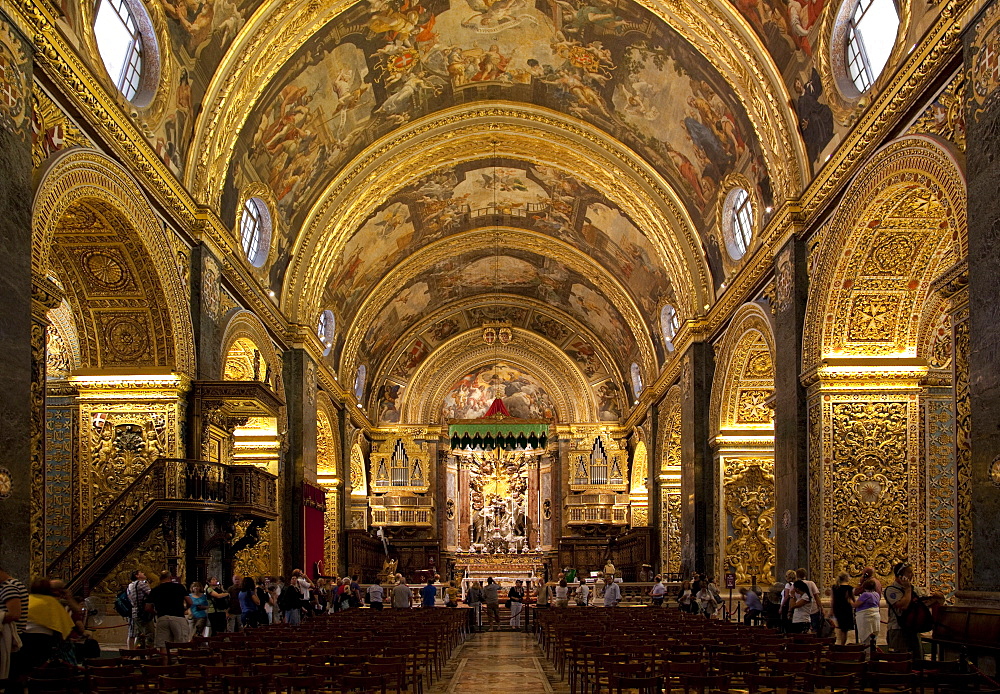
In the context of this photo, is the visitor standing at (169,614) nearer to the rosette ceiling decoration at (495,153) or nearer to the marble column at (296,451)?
the rosette ceiling decoration at (495,153)

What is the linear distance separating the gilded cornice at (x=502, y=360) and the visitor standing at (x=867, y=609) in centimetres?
2899

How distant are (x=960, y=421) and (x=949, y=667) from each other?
4.75 meters

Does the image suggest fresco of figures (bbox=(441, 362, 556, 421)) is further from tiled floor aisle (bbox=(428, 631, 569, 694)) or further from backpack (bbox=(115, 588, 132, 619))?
backpack (bbox=(115, 588, 132, 619))

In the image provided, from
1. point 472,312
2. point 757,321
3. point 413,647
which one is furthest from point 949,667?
point 472,312

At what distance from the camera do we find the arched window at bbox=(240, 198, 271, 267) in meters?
22.8

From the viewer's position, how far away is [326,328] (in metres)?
31.7

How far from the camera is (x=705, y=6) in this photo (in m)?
19.2

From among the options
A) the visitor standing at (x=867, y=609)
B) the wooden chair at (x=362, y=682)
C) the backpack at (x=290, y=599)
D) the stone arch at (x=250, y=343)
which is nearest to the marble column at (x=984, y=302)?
the visitor standing at (x=867, y=609)

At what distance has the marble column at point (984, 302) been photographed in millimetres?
10789

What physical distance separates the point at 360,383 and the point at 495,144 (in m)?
13.7

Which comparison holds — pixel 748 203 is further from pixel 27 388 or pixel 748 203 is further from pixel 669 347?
pixel 27 388

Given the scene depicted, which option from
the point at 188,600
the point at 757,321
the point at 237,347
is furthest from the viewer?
the point at 237,347

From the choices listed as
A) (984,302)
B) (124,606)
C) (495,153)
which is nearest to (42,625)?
(124,606)

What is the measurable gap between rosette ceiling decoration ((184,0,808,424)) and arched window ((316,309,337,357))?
11.6 inches
